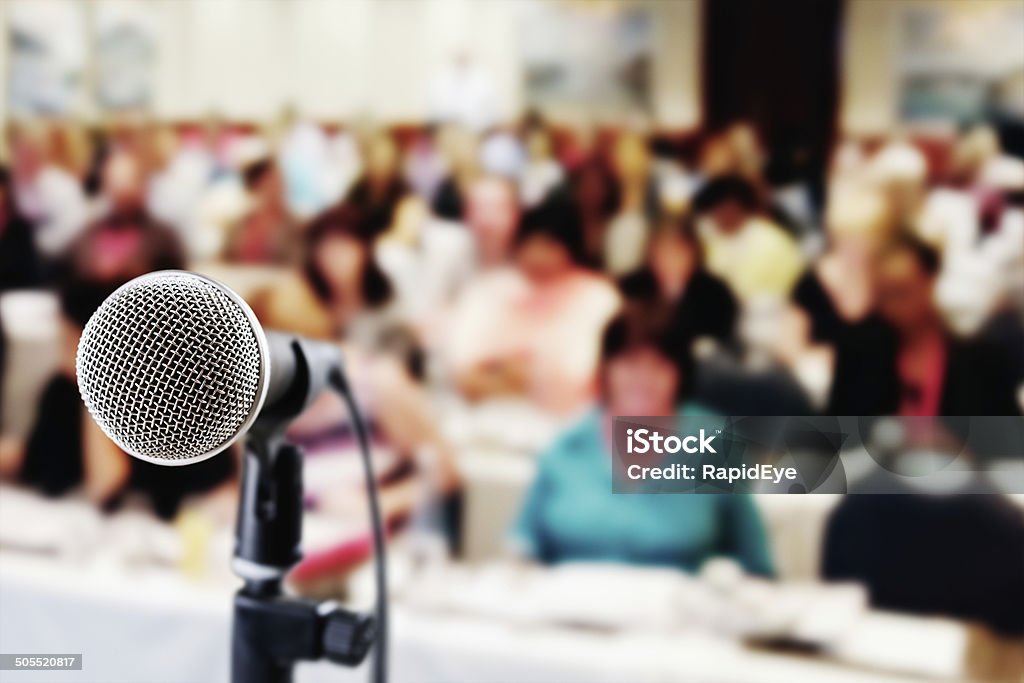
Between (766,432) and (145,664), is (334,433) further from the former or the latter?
(766,432)

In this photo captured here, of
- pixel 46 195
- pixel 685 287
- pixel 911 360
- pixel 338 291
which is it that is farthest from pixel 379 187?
pixel 911 360

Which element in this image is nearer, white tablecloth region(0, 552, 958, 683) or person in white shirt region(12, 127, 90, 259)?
white tablecloth region(0, 552, 958, 683)

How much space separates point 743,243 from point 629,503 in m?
0.46

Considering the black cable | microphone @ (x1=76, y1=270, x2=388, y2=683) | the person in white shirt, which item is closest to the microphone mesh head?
microphone @ (x1=76, y1=270, x2=388, y2=683)

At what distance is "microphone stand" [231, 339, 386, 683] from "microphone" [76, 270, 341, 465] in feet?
0.27

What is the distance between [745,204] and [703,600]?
24.4 inches

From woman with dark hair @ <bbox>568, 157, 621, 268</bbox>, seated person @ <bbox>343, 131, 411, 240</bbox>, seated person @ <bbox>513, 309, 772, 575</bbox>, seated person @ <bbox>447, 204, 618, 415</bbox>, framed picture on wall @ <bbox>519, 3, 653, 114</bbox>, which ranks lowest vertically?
seated person @ <bbox>513, 309, 772, 575</bbox>

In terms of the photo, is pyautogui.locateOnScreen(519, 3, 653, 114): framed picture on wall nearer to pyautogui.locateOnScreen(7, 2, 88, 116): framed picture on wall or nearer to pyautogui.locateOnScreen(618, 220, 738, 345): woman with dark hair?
pyautogui.locateOnScreen(618, 220, 738, 345): woman with dark hair

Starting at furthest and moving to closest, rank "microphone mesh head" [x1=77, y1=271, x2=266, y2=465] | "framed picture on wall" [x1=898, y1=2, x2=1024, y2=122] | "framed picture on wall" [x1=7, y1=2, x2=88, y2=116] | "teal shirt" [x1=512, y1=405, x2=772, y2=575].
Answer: "framed picture on wall" [x1=7, y1=2, x2=88, y2=116], "teal shirt" [x1=512, y1=405, x2=772, y2=575], "framed picture on wall" [x1=898, y1=2, x2=1024, y2=122], "microphone mesh head" [x1=77, y1=271, x2=266, y2=465]

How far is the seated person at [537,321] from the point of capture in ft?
4.62

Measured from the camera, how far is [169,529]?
151 cm

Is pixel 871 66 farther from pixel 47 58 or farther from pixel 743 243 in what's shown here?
pixel 47 58

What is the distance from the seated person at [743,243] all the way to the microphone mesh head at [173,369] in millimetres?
1027

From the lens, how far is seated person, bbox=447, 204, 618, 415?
1.41 meters
